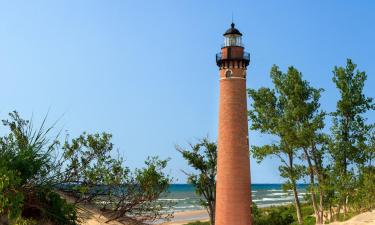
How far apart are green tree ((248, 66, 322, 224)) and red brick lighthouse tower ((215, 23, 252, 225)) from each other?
356 centimetres

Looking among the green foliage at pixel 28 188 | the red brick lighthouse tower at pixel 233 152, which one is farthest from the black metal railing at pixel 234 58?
the green foliage at pixel 28 188

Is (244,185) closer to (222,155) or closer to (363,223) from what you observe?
(222,155)

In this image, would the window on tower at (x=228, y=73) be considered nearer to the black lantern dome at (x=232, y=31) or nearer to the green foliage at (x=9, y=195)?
the black lantern dome at (x=232, y=31)

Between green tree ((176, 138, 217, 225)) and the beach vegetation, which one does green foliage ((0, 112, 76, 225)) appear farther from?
green tree ((176, 138, 217, 225))

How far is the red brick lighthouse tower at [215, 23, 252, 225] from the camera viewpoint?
32.1 metres

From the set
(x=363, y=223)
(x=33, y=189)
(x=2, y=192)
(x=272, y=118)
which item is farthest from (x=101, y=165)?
(x=272, y=118)

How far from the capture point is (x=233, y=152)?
32.2 meters

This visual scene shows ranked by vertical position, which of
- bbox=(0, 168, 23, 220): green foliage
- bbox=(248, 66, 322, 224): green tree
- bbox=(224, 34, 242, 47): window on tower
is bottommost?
bbox=(0, 168, 23, 220): green foliage

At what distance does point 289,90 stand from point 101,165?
56.9 feet

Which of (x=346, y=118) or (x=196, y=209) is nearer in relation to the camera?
(x=346, y=118)

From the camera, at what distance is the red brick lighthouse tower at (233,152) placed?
105 ft

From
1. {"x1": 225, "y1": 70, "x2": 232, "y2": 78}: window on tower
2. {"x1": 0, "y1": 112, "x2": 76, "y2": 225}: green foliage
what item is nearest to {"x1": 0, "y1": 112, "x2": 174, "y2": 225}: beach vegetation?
{"x1": 0, "y1": 112, "x2": 76, "y2": 225}: green foliage

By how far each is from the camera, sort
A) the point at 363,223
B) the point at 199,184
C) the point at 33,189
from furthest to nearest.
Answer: the point at 199,184 < the point at 363,223 < the point at 33,189

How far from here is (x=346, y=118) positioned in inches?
1352
